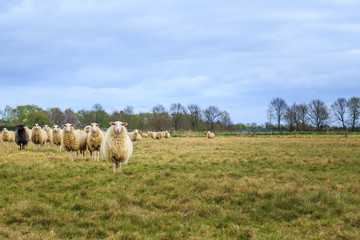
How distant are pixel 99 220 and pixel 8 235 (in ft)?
5.32

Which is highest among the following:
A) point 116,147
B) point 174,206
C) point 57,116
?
point 57,116

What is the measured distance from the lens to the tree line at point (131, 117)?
286 feet

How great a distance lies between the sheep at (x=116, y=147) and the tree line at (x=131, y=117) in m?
73.0

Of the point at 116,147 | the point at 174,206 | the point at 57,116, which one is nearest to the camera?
the point at 174,206

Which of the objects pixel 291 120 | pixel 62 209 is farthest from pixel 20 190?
pixel 291 120

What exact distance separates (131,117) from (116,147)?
283 ft

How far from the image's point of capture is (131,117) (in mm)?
94688

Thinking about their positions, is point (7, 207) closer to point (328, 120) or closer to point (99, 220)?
point (99, 220)

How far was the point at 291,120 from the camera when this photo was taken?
8062 cm

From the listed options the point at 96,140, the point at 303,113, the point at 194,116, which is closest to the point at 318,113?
the point at 303,113

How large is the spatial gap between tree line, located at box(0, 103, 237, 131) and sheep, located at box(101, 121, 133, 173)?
73037 mm

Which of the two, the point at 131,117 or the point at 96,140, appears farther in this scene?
the point at 131,117

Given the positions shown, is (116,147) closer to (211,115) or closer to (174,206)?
(174,206)

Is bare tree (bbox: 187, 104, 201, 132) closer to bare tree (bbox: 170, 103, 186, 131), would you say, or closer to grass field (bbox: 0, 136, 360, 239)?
bare tree (bbox: 170, 103, 186, 131)
